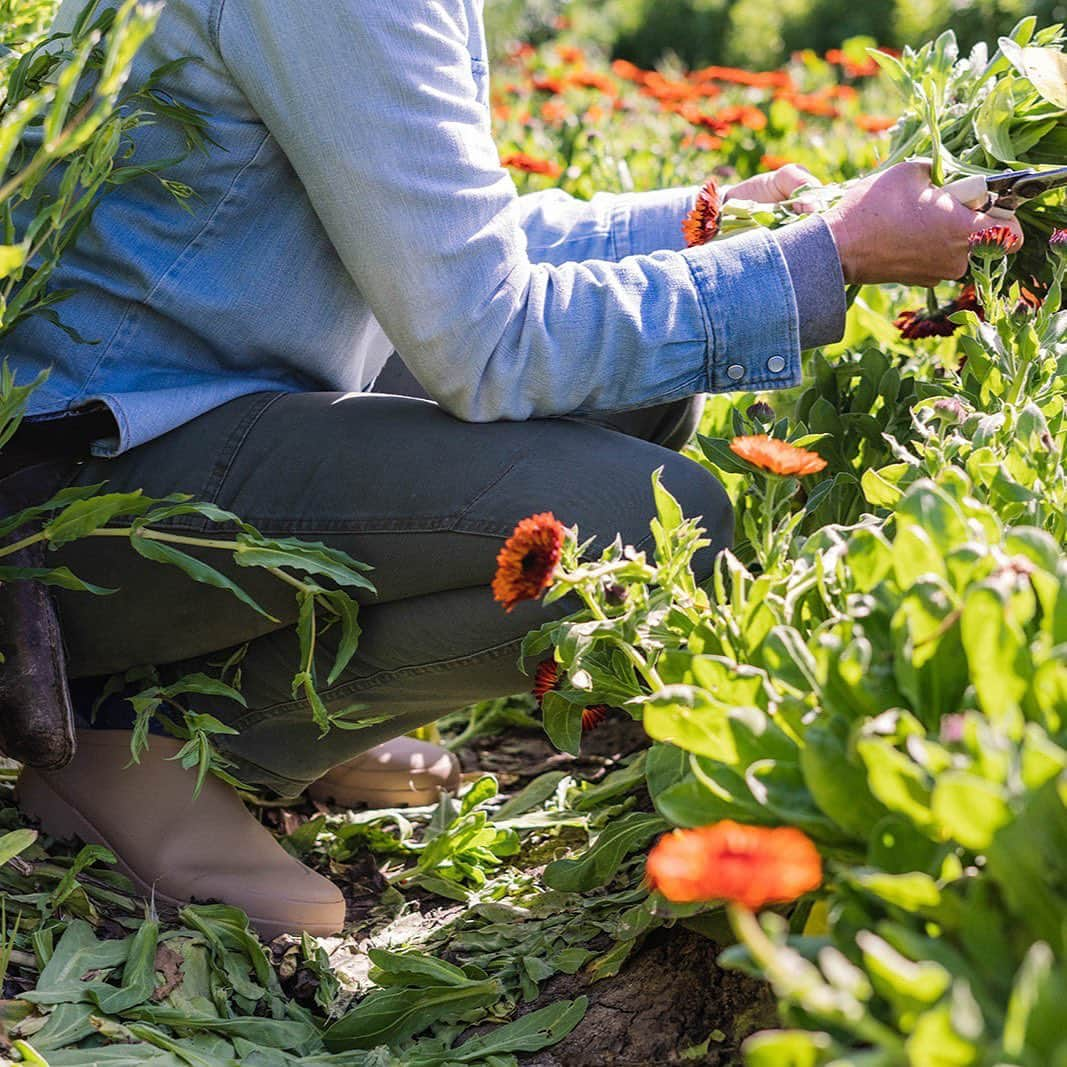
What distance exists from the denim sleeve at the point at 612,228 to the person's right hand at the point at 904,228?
1.72 feet

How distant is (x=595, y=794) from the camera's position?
204cm

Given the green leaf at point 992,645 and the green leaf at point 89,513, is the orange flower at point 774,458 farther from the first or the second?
the green leaf at point 89,513

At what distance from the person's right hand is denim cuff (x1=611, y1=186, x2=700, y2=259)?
1.70ft

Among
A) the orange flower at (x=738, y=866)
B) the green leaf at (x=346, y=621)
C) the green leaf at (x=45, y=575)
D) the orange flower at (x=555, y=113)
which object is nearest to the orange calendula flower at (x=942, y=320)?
the green leaf at (x=346, y=621)

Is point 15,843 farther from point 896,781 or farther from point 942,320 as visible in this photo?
point 942,320

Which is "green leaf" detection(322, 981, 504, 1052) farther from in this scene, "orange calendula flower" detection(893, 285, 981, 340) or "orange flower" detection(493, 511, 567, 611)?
"orange calendula flower" detection(893, 285, 981, 340)

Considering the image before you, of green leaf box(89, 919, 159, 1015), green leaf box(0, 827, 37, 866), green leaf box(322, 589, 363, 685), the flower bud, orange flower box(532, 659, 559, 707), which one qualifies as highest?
the flower bud

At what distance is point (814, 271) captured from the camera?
5.50ft

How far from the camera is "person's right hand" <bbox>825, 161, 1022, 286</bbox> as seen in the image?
1.66 meters

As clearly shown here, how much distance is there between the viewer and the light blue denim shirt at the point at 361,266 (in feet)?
5.00

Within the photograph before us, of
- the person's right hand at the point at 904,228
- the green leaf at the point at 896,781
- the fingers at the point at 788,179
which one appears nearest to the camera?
the green leaf at the point at 896,781

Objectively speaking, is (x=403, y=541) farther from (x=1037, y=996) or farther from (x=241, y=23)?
(x=1037, y=996)

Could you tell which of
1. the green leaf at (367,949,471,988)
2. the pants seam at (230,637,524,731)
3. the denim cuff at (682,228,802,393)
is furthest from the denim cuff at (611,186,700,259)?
the green leaf at (367,949,471,988)

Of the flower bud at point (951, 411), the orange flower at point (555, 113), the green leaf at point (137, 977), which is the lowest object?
the green leaf at point (137, 977)
